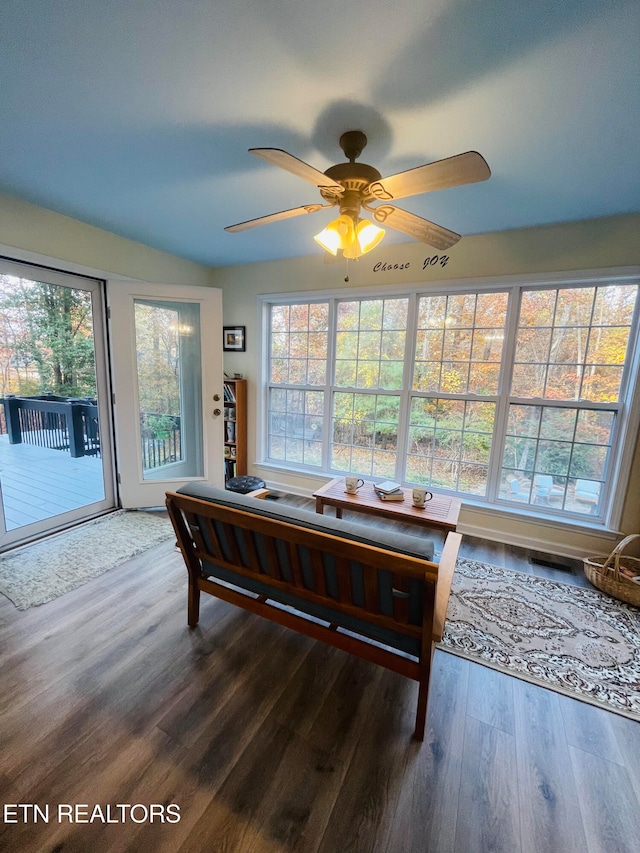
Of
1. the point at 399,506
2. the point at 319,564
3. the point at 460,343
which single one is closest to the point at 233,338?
the point at 460,343

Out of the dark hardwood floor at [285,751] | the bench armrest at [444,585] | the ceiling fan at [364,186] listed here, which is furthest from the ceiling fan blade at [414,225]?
the dark hardwood floor at [285,751]

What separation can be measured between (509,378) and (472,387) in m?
0.30

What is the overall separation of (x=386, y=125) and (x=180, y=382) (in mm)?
2846

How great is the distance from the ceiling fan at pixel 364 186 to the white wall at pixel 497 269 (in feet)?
4.13

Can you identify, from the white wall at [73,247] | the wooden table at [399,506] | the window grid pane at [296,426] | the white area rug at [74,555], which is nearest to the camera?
the white area rug at [74,555]

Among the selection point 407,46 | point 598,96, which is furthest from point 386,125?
point 598,96

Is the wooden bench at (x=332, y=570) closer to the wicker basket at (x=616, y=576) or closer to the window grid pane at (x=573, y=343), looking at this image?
the wicker basket at (x=616, y=576)

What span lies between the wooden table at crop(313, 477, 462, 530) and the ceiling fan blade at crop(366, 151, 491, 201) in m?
1.85

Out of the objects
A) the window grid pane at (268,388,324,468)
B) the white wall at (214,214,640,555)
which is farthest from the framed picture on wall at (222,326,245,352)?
the window grid pane at (268,388,324,468)

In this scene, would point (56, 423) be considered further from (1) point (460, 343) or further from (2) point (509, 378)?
(2) point (509, 378)

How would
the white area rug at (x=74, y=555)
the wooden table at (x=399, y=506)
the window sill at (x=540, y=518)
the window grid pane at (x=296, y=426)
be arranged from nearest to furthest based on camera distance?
the white area rug at (x=74, y=555) < the wooden table at (x=399, y=506) < the window sill at (x=540, y=518) < the window grid pane at (x=296, y=426)

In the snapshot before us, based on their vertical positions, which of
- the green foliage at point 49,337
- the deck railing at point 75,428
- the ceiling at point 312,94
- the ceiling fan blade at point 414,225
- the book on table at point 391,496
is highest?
the ceiling at point 312,94

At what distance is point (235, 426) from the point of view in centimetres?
408

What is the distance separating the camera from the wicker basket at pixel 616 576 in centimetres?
220
